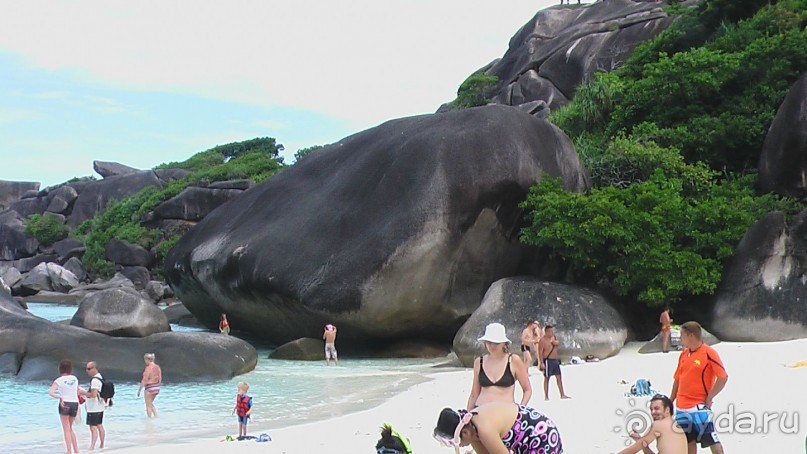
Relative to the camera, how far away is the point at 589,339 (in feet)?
49.1

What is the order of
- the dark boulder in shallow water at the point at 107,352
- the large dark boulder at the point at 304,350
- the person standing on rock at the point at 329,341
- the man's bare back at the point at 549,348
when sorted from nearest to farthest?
1. the man's bare back at the point at 549,348
2. the dark boulder in shallow water at the point at 107,352
3. the person standing on rock at the point at 329,341
4. the large dark boulder at the point at 304,350

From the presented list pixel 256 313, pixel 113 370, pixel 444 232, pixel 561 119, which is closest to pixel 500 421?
pixel 113 370

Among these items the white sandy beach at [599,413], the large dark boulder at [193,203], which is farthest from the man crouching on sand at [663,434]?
the large dark boulder at [193,203]

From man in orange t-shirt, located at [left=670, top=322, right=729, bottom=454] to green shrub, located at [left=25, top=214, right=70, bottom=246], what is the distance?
5471 centimetres

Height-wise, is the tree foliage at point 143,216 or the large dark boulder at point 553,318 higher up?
the tree foliage at point 143,216

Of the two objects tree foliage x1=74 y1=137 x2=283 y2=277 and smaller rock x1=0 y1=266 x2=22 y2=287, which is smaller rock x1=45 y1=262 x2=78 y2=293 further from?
smaller rock x1=0 y1=266 x2=22 y2=287

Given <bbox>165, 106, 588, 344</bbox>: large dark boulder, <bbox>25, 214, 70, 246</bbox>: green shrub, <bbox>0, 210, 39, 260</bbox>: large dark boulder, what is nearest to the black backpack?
<bbox>165, 106, 588, 344</bbox>: large dark boulder

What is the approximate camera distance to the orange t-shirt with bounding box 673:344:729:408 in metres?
5.51

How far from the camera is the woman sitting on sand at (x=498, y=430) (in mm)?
4035

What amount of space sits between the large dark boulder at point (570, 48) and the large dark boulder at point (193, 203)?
51.0 ft

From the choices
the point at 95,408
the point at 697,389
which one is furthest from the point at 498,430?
the point at 95,408

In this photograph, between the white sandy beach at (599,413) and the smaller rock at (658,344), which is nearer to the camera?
the white sandy beach at (599,413)

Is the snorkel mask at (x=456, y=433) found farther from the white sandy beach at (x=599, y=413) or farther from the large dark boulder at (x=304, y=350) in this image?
the large dark boulder at (x=304, y=350)

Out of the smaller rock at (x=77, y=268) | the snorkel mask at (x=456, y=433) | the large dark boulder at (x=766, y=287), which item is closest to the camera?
the snorkel mask at (x=456, y=433)
